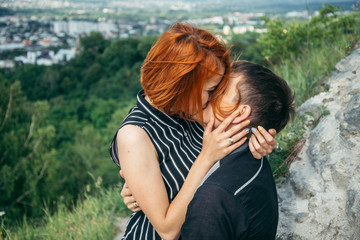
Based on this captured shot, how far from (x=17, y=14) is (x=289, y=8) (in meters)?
43.4

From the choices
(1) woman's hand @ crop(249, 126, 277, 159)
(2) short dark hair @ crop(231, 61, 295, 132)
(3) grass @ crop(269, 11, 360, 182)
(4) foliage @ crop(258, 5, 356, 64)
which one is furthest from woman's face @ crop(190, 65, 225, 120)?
(4) foliage @ crop(258, 5, 356, 64)

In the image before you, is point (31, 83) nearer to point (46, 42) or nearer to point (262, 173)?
point (46, 42)

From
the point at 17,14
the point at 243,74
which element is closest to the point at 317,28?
the point at 243,74

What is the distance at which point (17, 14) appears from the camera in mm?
41312

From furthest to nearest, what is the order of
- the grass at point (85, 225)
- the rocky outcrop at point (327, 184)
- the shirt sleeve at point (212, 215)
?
the grass at point (85, 225) → the rocky outcrop at point (327, 184) → the shirt sleeve at point (212, 215)

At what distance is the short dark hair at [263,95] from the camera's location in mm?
1552

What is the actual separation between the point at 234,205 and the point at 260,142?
0.37 m

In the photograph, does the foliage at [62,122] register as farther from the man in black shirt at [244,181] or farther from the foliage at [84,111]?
the man in black shirt at [244,181]

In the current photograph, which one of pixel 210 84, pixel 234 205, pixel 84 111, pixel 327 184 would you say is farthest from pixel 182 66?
pixel 84 111

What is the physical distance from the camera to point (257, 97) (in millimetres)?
1543

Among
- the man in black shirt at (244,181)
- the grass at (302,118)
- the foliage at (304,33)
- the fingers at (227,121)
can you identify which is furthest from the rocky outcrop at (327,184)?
the foliage at (304,33)

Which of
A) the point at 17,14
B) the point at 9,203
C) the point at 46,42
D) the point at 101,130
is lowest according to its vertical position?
the point at 101,130

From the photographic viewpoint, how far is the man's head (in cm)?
155

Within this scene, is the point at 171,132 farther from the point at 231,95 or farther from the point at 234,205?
the point at 234,205
